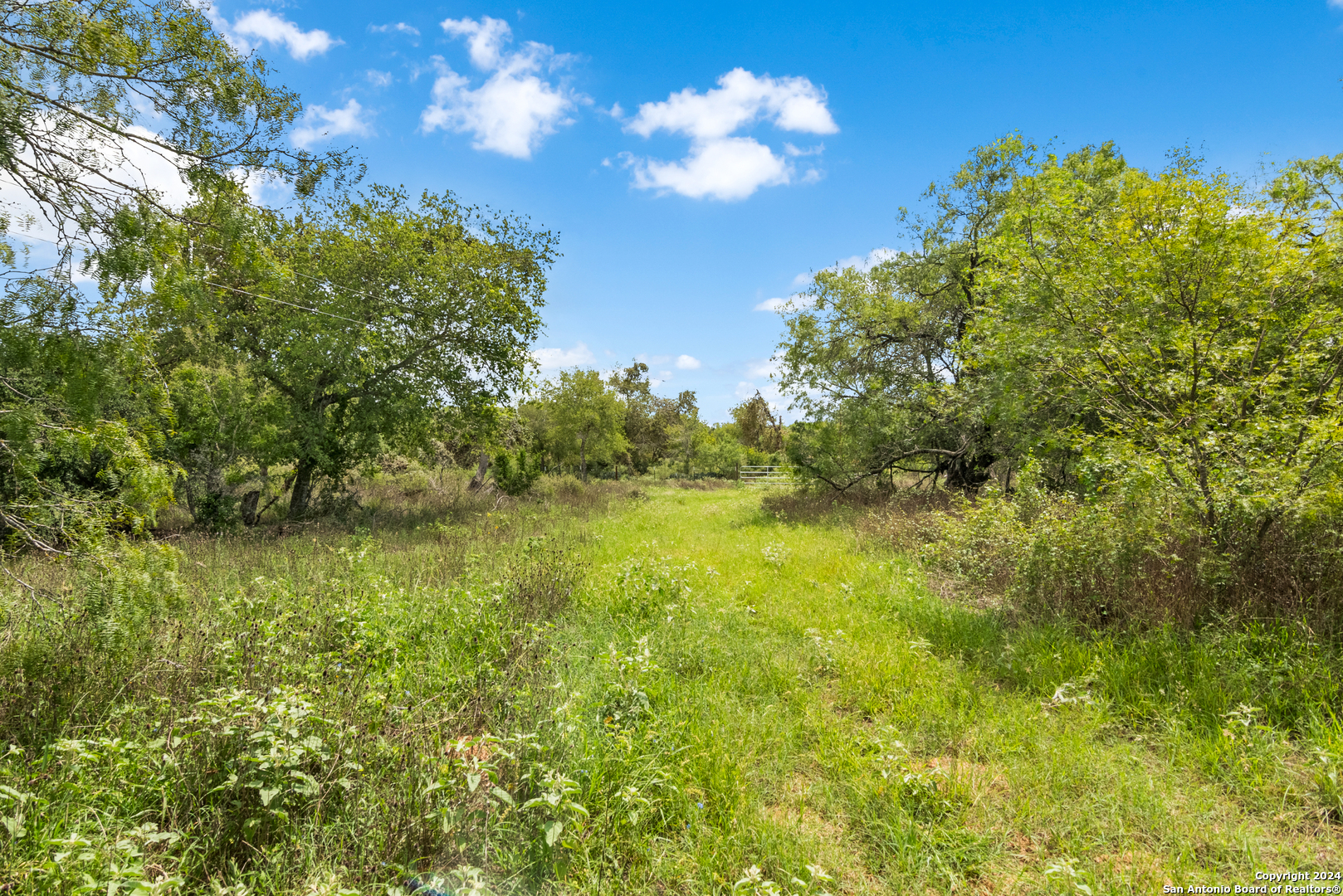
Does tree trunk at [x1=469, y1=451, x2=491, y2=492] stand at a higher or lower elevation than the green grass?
higher

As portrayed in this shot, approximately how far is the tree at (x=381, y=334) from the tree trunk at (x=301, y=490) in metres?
0.03

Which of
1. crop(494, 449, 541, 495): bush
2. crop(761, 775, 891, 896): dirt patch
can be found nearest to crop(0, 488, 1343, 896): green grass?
crop(761, 775, 891, 896): dirt patch

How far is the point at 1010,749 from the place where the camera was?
3.47 meters

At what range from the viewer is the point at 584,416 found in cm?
2889

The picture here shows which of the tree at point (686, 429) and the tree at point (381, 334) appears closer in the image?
the tree at point (381, 334)

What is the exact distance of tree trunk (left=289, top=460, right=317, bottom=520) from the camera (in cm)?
1395

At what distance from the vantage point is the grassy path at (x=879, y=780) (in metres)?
2.58

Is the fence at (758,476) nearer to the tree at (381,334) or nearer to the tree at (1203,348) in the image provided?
the tree at (381,334)

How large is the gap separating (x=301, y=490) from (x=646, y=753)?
14.6 m

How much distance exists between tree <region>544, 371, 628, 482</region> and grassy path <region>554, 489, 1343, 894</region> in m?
24.2

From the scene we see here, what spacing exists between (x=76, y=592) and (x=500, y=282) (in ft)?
40.9

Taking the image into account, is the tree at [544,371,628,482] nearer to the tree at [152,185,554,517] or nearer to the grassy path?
the tree at [152,185,554,517]

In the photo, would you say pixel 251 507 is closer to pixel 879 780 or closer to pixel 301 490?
pixel 301 490

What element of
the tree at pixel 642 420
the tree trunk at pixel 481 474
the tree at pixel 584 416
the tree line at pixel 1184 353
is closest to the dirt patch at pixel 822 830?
the tree line at pixel 1184 353
